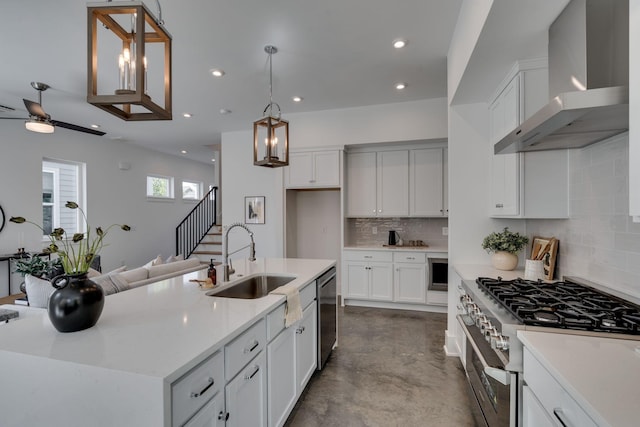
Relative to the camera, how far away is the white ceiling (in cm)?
237

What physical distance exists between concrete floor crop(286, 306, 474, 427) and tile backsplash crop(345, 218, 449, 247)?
4.98ft

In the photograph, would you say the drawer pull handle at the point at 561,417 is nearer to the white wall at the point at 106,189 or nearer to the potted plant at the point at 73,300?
the potted plant at the point at 73,300

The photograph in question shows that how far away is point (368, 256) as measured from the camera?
4492 mm

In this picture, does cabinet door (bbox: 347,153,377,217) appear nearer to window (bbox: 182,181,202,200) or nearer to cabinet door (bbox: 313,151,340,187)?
cabinet door (bbox: 313,151,340,187)

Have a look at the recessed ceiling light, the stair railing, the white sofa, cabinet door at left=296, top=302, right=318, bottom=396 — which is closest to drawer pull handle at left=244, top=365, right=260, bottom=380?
cabinet door at left=296, top=302, right=318, bottom=396

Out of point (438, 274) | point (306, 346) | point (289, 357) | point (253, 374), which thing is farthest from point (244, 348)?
point (438, 274)

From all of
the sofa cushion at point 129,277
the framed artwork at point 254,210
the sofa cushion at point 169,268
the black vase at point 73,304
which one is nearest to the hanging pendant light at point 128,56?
the black vase at point 73,304

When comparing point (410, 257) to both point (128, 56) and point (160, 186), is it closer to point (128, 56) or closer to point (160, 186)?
point (128, 56)

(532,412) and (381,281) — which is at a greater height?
(532,412)

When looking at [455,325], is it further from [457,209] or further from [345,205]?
[345,205]

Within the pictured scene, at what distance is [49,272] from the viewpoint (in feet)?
10.4

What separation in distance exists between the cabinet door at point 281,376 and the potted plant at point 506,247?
73.4 inches

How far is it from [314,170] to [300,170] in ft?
0.76

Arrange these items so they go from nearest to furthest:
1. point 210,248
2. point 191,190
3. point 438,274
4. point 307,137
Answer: point 438,274 → point 307,137 → point 210,248 → point 191,190
